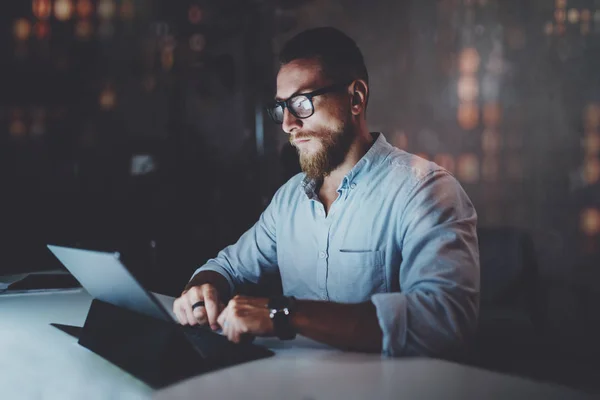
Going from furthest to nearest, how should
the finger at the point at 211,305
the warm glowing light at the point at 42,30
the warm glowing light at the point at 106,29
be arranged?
1. the warm glowing light at the point at 106,29
2. the warm glowing light at the point at 42,30
3. the finger at the point at 211,305

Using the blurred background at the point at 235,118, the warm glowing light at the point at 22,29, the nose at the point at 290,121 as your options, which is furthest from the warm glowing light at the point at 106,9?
the nose at the point at 290,121

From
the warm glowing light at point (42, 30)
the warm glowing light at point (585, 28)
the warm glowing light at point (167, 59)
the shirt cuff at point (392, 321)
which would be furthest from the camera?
the warm glowing light at point (585, 28)

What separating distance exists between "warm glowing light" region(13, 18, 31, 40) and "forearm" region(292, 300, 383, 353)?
3.52m

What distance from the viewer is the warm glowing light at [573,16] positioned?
5629mm

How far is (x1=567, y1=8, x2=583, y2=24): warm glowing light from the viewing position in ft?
18.5

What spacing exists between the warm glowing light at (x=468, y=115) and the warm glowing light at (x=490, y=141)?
0.19 m

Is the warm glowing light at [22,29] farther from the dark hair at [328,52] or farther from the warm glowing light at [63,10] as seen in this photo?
the dark hair at [328,52]

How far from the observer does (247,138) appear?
411 centimetres

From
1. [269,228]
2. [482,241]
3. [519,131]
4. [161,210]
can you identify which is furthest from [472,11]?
[269,228]

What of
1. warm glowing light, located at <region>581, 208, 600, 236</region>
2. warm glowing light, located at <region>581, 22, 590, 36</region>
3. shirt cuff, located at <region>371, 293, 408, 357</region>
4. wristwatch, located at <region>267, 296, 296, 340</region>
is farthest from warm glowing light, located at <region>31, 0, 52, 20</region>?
warm glowing light, located at <region>581, 208, 600, 236</region>

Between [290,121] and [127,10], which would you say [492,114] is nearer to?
[127,10]

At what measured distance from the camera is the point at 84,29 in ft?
13.3

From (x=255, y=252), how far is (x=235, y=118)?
8.35 ft

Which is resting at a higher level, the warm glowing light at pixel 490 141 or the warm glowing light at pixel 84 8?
the warm glowing light at pixel 84 8
